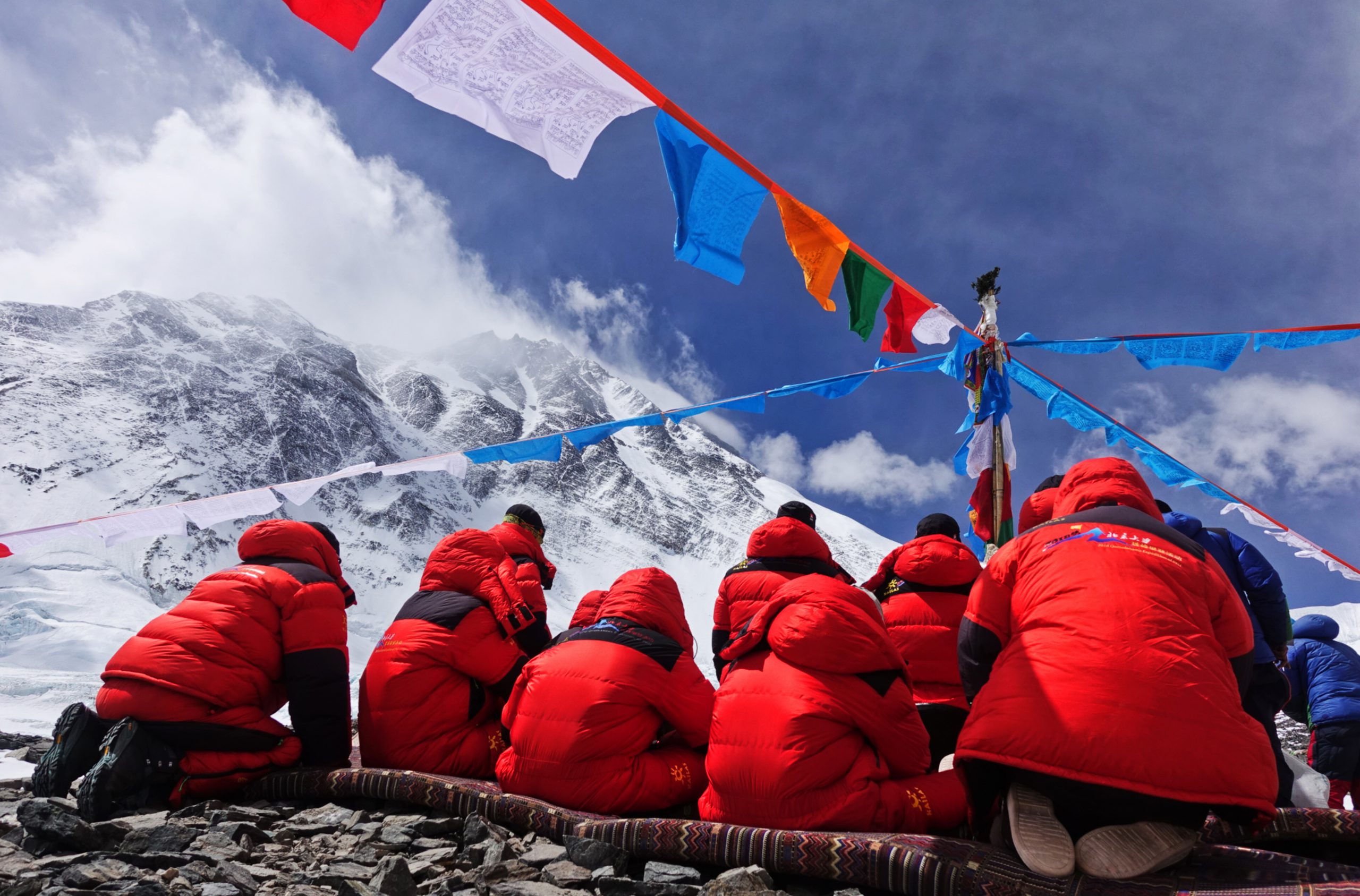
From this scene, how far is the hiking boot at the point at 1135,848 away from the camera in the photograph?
5.64 ft

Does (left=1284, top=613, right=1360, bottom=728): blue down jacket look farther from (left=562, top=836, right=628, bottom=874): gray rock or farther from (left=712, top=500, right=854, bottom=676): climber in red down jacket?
(left=562, top=836, right=628, bottom=874): gray rock

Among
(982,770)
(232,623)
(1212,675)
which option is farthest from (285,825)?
(1212,675)

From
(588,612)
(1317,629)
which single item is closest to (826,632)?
(588,612)

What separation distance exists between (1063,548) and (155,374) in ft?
456

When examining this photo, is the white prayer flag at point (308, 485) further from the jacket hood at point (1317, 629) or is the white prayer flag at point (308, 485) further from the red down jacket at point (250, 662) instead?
the jacket hood at point (1317, 629)

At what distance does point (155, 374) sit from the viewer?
112062 mm

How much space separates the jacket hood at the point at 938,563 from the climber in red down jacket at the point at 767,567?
1.06 ft

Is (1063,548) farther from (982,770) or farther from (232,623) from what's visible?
(232,623)

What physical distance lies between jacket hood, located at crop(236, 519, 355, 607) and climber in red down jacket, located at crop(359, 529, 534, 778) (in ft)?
1.68

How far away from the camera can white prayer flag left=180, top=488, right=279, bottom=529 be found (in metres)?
5.99

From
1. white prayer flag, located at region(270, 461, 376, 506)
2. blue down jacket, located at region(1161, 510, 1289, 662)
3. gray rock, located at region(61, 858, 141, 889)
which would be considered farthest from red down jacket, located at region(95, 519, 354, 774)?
blue down jacket, located at region(1161, 510, 1289, 662)

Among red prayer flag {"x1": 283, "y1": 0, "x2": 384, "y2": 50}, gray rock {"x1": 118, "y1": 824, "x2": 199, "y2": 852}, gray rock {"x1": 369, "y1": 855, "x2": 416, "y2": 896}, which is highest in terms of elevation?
red prayer flag {"x1": 283, "y1": 0, "x2": 384, "y2": 50}

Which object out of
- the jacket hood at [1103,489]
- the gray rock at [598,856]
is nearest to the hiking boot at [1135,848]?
the jacket hood at [1103,489]

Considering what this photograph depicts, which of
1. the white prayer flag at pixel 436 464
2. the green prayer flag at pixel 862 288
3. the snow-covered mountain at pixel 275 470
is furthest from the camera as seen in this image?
the snow-covered mountain at pixel 275 470
